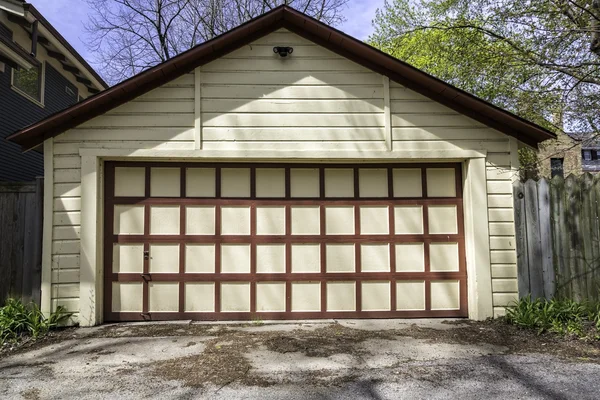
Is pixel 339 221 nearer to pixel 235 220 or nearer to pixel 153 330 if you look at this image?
pixel 235 220

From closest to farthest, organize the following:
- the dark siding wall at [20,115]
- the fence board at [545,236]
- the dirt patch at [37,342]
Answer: the dirt patch at [37,342] → the fence board at [545,236] → the dark siding wall at [20,115]

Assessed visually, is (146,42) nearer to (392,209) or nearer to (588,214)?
(392,209)

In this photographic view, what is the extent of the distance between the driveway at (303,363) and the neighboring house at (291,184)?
0.63 metres

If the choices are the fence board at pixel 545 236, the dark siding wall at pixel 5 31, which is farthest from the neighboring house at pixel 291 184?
the dark siding wall at pixel 5 31

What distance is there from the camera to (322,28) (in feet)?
21.7

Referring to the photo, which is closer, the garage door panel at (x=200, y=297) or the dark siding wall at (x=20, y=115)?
the garage door panel at (x=200, y=297)

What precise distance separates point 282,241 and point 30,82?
8301 mm

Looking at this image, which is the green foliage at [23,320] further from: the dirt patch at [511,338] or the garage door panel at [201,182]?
the dirt patch at [511,338]

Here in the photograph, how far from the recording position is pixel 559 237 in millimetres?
6551

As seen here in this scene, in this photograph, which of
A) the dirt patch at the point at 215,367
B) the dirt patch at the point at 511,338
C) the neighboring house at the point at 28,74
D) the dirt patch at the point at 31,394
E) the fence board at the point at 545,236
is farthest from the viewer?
the neighboring house at the point at 28,74

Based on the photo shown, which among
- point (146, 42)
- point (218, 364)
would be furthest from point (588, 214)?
point (146, 42)

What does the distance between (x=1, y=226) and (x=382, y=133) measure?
5.90 m

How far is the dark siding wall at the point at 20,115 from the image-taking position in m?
9.42

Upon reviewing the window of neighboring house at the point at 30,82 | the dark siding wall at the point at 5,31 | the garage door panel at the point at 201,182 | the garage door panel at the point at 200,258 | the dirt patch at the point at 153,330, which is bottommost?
the dirt patch at the point at 153,330
